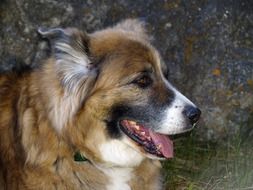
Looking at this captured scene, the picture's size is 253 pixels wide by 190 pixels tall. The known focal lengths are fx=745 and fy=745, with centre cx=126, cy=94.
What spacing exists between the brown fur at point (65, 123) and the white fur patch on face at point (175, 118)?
0.56 feet

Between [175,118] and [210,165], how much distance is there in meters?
1.41

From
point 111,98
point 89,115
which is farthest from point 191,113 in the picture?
point 89,115

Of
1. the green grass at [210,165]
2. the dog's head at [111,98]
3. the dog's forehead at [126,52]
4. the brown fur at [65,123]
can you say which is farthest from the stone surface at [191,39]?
the dog's head at [111,98]

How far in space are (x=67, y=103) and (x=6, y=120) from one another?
63 centimetres

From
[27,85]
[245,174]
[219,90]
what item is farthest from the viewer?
[219,90]

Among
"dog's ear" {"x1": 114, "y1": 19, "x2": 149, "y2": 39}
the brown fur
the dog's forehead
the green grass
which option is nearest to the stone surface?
the green grass

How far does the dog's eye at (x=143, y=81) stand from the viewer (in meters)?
5.25

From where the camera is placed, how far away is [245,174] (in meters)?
6.35

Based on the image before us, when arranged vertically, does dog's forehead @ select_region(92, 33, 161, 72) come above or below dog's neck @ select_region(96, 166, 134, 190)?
above

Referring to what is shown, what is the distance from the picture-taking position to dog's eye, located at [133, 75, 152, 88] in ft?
17.2

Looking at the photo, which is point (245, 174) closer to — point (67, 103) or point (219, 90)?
point (219, 90)

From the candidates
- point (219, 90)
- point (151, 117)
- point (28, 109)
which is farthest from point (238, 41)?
point (28, 109)

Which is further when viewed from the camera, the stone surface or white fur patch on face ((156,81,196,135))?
the stone surface

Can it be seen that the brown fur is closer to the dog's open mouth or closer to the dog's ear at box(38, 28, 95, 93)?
the dog's ear at box(38, 28, 95, 93)
